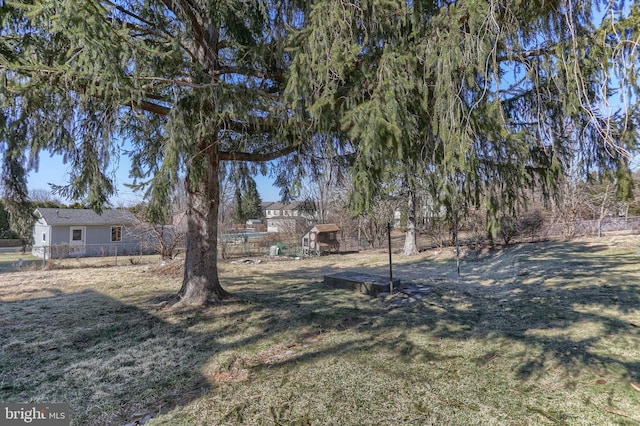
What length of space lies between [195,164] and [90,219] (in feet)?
78.2

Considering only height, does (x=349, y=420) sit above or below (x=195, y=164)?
below

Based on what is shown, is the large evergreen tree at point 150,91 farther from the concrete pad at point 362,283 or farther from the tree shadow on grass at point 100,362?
the concrete pad at point 362,283

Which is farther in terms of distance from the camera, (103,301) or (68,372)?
(103,301)

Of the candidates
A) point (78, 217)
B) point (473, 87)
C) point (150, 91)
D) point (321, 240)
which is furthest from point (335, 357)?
point (78, 217)

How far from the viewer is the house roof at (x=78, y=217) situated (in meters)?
22.0

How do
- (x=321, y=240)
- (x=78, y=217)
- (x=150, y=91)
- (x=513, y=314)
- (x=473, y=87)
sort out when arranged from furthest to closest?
(x=78, y=217) < (x=321, y=240) < (x=513, y=314) < (x=150, y=91) < (x=473, y=87)

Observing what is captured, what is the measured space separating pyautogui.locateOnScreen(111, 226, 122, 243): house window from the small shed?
48.1ft

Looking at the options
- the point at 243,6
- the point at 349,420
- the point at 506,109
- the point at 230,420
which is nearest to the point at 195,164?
the point at 243,6

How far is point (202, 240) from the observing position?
21.4 ft

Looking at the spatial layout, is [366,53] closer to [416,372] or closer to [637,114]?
[637,114]

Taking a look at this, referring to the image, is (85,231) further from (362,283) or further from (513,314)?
(513,314)

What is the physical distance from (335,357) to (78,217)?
1027 inches

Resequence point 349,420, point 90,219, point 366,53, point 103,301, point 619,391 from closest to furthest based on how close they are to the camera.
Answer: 1. point 349,420
2. point 619,391
3. point 366,53
4. point 103,301
5. point 90,219

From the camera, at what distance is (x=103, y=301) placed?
24.0 feet
